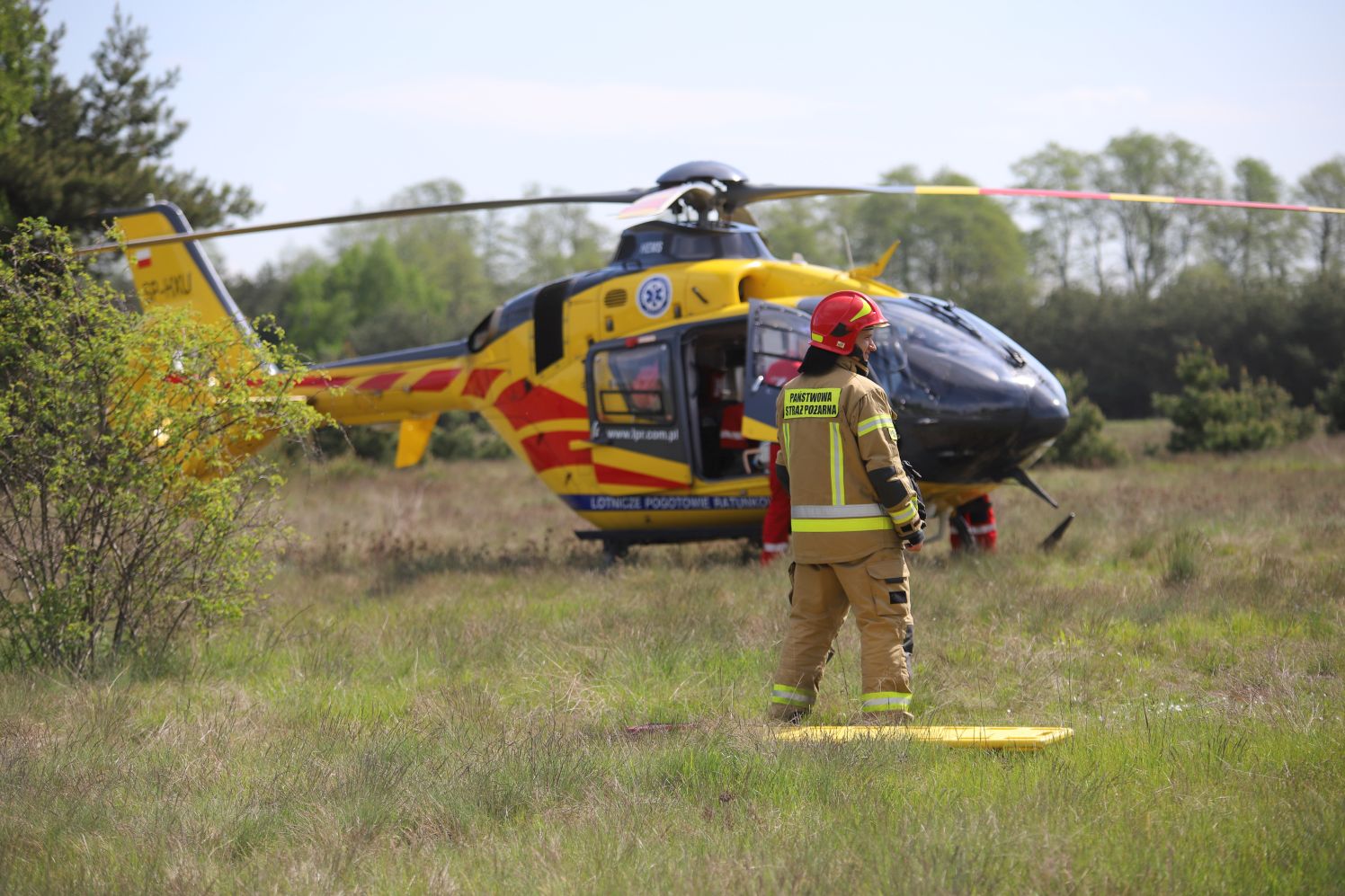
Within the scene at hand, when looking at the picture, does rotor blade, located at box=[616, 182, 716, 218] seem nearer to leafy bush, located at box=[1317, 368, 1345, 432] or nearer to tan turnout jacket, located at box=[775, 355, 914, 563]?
tan turnout jacket, located at box=[775, 355, 914, 563]

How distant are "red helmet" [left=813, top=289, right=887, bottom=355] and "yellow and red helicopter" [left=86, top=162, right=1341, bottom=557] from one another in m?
3.48

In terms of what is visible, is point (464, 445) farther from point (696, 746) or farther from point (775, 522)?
point (696, 746)

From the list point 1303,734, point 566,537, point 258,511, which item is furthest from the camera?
point 566,537

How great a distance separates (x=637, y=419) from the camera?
11008 millimetres

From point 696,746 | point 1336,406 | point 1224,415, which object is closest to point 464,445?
point 1224,415

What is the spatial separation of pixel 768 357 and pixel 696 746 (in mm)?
5302

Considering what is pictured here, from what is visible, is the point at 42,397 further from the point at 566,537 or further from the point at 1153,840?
the point at 566,537

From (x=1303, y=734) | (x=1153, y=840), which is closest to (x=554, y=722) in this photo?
(x=1153, y=840)

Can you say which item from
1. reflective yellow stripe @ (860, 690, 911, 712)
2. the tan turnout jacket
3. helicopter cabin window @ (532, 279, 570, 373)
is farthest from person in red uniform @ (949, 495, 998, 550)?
reflective yellow stripe @ (860, 690, 911, 712)

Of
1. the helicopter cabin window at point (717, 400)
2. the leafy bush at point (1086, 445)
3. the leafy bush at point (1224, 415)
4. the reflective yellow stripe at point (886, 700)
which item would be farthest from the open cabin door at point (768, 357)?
the leafy bush at point (1224, 415)

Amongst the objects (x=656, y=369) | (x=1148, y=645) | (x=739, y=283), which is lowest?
(x=1148, y=645)

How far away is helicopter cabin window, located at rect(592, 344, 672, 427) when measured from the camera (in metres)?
10.8

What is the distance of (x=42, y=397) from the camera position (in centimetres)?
728

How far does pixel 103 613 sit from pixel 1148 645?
6.38m
